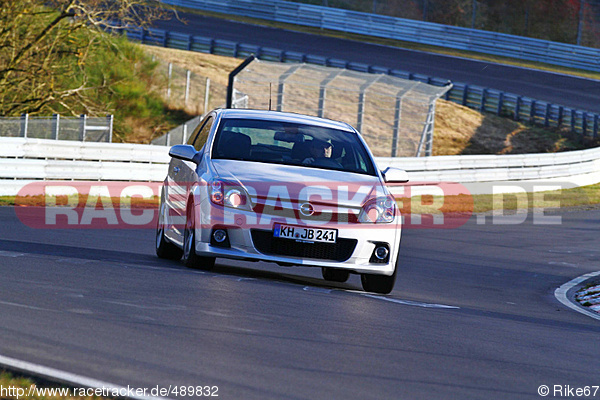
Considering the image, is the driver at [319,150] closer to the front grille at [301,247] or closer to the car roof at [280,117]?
the car roof at [280,117]

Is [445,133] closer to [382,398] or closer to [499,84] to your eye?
[499,84]

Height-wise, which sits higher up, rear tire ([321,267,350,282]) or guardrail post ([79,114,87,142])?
rear tire ([321,267,350,282])

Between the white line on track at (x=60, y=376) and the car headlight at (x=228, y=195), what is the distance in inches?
160

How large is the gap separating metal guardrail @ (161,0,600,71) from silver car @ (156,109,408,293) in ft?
148

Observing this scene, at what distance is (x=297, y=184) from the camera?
8.94 m

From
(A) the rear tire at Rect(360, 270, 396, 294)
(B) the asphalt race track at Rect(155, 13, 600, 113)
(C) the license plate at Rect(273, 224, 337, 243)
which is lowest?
(B) the asphalt race track at Rect(155, 13, 600, 113)

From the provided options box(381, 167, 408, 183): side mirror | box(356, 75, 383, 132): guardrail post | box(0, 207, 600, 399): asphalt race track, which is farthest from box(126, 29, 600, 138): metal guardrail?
box(0, 207, 600, 399): asphalt race track

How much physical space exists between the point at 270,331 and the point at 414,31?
49.1 meters

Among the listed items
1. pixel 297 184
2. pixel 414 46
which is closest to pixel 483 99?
pixel 414 46

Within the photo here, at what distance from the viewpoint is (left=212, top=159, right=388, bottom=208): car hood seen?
8.82 meters

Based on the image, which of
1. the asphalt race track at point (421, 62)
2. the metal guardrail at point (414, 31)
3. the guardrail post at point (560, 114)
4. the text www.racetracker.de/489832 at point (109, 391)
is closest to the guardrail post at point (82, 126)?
the text www.racetracker.de/489832 at point (109, 391)

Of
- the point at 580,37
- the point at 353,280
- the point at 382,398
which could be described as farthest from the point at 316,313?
the point at 580,37

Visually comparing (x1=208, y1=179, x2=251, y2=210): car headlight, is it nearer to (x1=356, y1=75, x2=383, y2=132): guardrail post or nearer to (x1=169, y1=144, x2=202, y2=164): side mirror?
(x1=169, y1=144, x2=202, y2=164): side mirror

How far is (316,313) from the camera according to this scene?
7320 millimetres
